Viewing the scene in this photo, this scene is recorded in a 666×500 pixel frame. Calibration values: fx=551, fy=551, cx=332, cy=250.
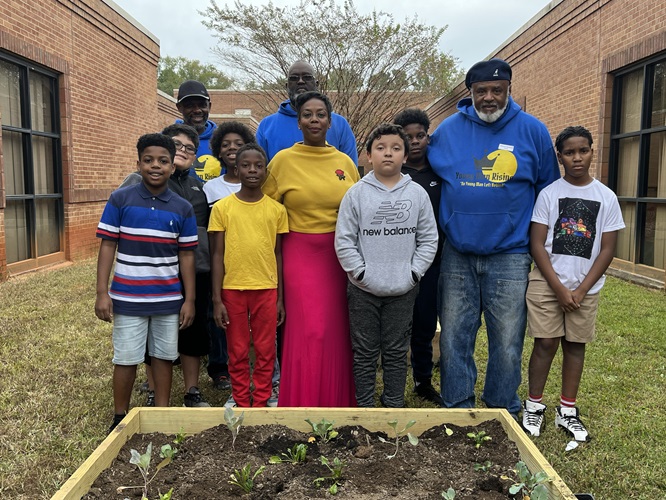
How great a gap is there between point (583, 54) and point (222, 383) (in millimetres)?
8903

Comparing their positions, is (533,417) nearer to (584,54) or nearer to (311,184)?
(311,184)

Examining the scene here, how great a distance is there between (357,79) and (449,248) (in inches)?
615

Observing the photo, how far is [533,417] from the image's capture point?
346 centimetres

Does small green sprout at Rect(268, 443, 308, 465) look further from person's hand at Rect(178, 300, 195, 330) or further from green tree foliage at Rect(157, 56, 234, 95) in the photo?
green tree foliage at Rect(157, 56, 234, 95)

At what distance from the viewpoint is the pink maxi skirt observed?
3.37 m

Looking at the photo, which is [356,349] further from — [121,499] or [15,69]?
[15,69]

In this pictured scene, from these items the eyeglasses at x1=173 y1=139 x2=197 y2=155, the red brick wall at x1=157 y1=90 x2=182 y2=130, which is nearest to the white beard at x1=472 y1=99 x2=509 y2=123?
the eyeglasses at x1=173 y1=139 x2=197 y2=155

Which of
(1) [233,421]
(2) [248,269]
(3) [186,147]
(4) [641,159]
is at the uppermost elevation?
(4) [641,159]

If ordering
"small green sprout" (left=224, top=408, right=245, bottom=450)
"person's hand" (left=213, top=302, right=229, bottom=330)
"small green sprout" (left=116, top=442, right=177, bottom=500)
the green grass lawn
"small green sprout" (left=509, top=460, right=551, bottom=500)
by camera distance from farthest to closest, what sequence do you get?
1. "person's hand" (left=213, top=302, right=229, bottom=330)
2. the green grass lawn
3. "small green sprout" (left=224, top=408, right=245, bottom=450)
4. "small green sprout" (left=116, top=442, right=177, bottom=500)
5. "small green sprout" (left=509, top=460, right=551, bottom=500)

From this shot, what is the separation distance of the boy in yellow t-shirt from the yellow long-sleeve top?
0.09 meters

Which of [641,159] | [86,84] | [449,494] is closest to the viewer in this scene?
[449,494]

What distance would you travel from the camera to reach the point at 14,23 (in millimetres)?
8234

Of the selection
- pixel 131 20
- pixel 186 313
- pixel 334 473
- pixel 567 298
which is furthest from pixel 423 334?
pixel 131 20

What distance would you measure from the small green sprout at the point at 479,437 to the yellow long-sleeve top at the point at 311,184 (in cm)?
140
